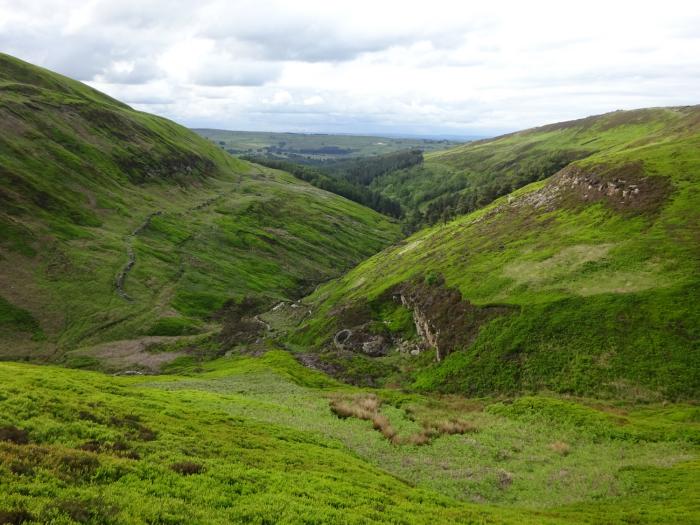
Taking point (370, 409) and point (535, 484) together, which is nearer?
point (535, 484)

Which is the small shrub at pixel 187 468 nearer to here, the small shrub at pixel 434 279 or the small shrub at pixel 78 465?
the small shrub at pixel 78 465

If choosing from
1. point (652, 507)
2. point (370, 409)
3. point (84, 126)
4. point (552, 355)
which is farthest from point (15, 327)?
point (84, 126)

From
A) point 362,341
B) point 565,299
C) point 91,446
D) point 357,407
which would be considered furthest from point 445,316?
point 91,446

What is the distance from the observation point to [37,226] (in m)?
126

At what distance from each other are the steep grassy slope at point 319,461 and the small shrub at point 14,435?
4.6 inches

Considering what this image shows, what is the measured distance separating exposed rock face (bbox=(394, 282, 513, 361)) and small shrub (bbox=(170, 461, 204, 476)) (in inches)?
1848

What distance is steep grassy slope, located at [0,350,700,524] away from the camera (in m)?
19.9

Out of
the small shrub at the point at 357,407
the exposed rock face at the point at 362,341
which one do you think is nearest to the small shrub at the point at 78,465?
the small shrub at the point at 357,407

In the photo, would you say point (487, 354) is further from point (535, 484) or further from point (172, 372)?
point (172, 372)

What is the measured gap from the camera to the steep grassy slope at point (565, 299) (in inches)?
2046

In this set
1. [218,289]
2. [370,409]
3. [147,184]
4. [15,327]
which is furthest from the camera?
[147,184]

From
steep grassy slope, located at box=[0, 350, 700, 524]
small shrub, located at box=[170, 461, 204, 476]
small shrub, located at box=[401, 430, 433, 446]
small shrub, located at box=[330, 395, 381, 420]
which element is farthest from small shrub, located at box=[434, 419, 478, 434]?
small shrub, located at box=[170, 461, 204, 476]

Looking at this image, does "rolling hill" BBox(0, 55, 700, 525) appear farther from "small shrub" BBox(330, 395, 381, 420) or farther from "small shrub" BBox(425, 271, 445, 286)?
"small shrub" BBox(425, 271, 445, 286)

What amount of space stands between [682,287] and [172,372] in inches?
3135
